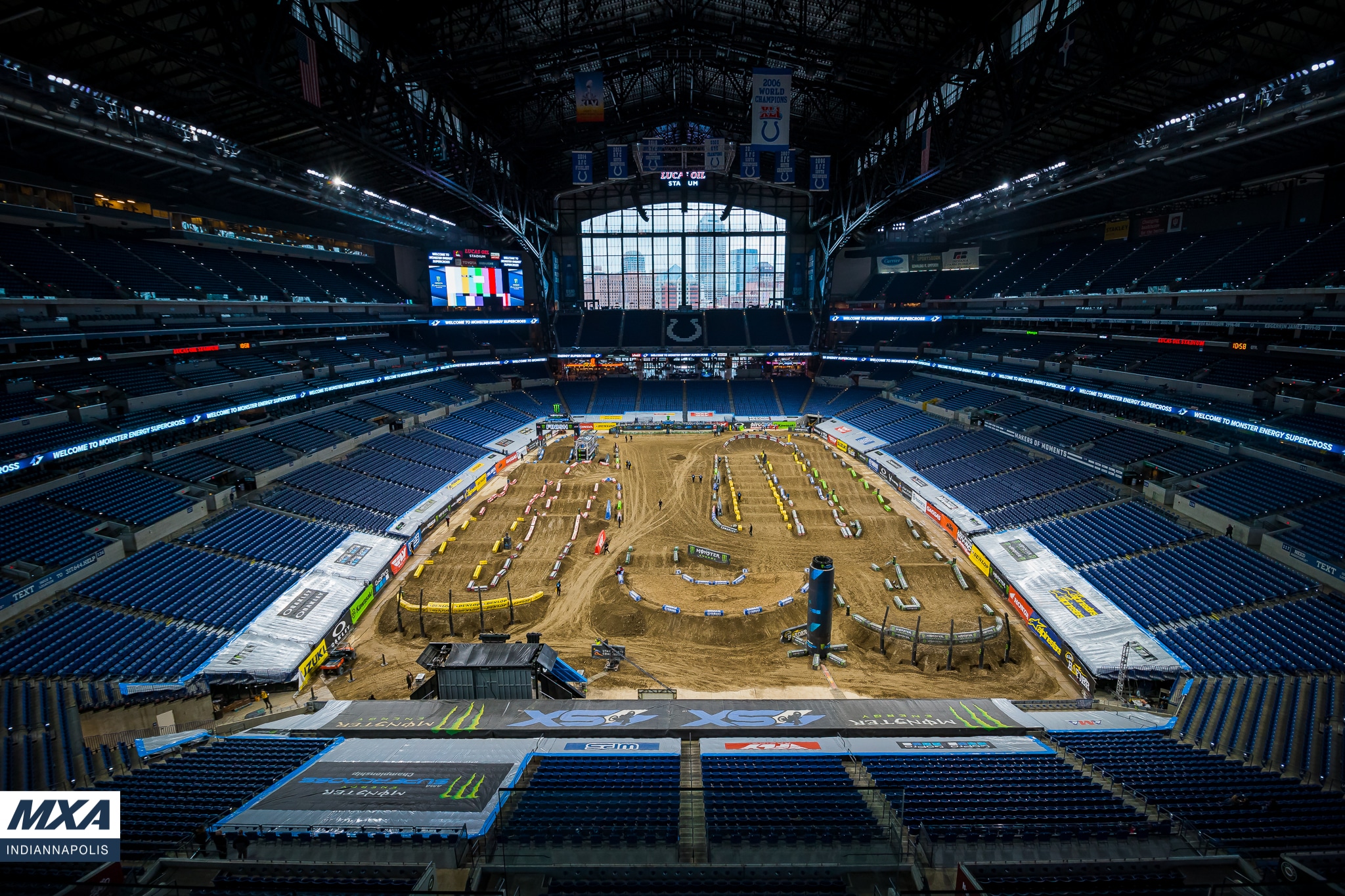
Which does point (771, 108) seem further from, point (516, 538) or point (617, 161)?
point (516, 538)

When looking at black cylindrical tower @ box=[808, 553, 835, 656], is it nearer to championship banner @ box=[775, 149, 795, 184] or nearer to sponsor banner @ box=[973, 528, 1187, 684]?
sponsor banner @ box=[973, 528, 1187, 684]

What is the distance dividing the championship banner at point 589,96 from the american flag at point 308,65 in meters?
11.9

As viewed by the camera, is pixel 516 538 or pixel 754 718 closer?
pixel 754 718

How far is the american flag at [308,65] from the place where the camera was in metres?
21.6

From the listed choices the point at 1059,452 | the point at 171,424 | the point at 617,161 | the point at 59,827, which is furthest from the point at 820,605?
the point at 617,161

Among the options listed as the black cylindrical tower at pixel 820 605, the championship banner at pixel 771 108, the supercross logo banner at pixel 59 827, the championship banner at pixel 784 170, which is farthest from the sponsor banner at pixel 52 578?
the championship banner at pixel 784 170

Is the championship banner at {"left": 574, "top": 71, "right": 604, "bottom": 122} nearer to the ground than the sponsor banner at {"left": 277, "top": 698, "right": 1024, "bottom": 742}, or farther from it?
farther from it

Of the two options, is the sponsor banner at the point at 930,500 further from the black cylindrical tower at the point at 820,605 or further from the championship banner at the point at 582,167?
the championship banner at the point at 582,167

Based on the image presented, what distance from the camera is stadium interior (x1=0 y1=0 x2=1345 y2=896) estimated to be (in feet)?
36.3

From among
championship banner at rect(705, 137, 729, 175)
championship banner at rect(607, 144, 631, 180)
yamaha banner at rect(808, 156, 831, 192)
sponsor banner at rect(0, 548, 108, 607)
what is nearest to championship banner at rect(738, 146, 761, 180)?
championship banner at rect(705, 137, 729, 175)

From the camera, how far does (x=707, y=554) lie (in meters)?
29.1

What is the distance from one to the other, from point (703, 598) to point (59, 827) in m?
19.6

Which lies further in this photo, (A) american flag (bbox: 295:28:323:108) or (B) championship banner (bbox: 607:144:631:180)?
(B) championship banner (bbox: 607:144:631:180)

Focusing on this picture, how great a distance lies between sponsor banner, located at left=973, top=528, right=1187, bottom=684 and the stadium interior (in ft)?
0.75
